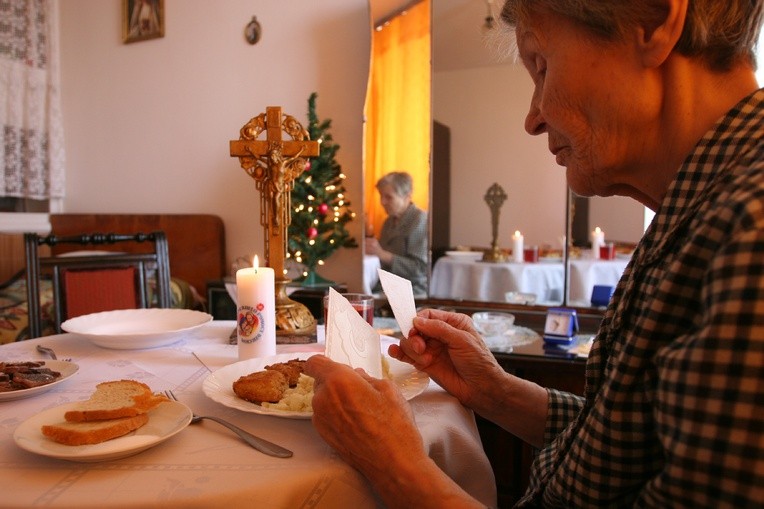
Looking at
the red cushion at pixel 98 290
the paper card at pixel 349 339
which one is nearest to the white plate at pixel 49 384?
the paper card at pixel 349 339

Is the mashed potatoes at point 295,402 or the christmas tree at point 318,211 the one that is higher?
the christmas tree at point 318,211

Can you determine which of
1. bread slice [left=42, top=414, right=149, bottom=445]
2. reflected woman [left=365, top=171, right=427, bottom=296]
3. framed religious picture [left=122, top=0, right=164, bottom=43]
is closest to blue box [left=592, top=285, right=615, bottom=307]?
reflected woman [left=365, top=171, right=427, bottom=296]

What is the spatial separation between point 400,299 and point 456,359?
15cm

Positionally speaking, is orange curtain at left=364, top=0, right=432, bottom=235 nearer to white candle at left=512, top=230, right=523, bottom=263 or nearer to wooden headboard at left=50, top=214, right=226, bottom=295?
white candle at left=512, top=230, right=523, bottom=263

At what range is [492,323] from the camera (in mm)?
2238

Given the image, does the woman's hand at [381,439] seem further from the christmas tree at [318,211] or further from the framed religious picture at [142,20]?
the framed religious picture at [142,20]

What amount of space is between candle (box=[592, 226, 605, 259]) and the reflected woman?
2.66ft

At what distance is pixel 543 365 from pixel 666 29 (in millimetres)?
1532

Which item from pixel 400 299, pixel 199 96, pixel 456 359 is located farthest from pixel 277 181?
pixel 199 96

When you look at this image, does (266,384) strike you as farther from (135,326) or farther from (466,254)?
(466,254)

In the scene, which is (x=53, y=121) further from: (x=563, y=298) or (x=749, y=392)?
(x=749, y=392)

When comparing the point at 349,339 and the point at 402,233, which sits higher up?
the point at 402,233

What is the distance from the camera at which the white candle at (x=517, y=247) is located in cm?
291

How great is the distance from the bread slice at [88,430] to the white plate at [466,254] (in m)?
2.35
